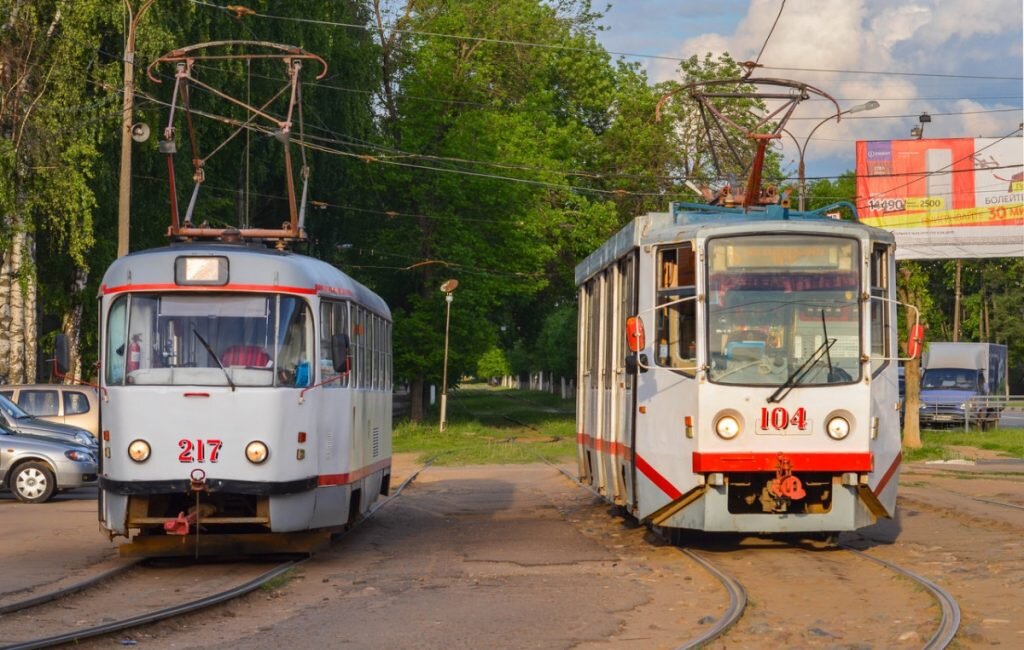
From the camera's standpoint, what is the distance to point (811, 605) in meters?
11.6

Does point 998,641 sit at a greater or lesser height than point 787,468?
lesser

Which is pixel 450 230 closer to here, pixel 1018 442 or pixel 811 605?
pixel 1018 442

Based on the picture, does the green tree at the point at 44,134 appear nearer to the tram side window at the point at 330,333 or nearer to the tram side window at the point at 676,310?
the tram side window at the point at 330,333

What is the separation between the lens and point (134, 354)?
1379 cm

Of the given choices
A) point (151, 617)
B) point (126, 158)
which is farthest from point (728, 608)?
point (126, 158)

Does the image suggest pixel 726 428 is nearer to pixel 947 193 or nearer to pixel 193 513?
pixel 193 513

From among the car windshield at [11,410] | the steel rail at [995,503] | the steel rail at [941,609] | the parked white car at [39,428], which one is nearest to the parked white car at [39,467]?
the parked white car at [39,428]

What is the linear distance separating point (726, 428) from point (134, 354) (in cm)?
530

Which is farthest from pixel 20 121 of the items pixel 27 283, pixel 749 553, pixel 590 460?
pixel 749 553

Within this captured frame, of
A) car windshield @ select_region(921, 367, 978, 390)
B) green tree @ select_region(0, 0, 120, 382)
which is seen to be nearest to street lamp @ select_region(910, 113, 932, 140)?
car windshield @ select_region(921, 367, 978, 390)

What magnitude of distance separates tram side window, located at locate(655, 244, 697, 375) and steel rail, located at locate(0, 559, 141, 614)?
5273mm

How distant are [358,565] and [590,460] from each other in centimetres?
537

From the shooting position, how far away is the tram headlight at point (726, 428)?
14.0 metres

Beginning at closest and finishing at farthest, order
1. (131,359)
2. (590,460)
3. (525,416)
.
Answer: (131,359) < (590,460) < (525,416)
